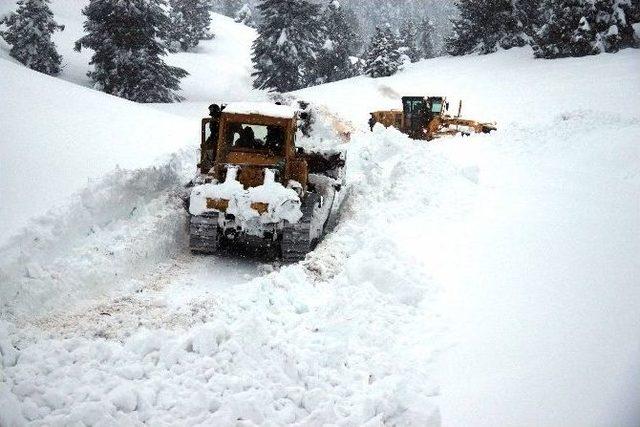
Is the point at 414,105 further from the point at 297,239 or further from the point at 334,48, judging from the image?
the point at 334,48

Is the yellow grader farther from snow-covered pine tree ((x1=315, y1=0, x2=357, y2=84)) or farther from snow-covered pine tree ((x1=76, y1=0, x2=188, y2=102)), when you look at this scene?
snow-covered pine tree ((x1=315, y1=0, x2=357, y2=84))

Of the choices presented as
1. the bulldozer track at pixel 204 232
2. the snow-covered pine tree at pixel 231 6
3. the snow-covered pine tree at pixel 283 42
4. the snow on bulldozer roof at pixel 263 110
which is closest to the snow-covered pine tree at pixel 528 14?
the snow-covered pine tree at pixel 283 42

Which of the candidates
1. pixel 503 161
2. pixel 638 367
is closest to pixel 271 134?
pixel 638 367

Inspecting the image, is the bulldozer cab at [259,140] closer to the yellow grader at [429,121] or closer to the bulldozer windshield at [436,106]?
the yellow grader at [429,121]

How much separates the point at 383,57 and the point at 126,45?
21.9 metres

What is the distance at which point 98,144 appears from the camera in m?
11.6

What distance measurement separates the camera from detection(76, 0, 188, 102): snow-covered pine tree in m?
25.4

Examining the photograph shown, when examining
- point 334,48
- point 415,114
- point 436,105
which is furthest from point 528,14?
point 415,114

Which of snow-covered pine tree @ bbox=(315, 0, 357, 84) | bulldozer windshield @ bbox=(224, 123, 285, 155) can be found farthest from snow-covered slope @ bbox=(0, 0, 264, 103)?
bulldozer windshield @ bbox=(224, 123, 285, 155)

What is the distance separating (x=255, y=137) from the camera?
8.70 metres

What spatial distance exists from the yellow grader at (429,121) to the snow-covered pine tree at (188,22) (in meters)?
36.2

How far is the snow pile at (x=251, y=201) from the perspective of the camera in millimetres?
7367

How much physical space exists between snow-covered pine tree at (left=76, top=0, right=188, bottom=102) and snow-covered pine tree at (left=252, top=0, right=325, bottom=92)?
10314mm

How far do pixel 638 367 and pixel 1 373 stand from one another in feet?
17.1
